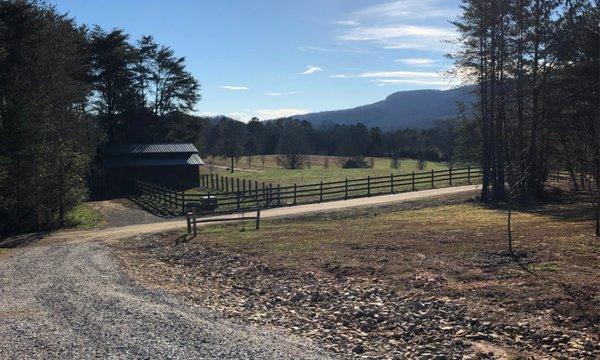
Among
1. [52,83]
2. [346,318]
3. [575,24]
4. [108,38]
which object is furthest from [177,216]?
[108,38]

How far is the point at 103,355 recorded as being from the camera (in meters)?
8.52

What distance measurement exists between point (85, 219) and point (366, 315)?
83.6 ft

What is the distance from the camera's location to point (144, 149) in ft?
173

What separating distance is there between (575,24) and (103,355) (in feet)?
102

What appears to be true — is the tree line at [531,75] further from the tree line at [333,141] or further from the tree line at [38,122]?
the tree line at [333,141]

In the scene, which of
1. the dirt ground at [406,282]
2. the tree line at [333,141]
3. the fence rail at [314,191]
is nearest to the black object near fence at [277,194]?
the fence rail at [314,191]

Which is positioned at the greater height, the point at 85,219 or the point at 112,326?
the point at 112,326

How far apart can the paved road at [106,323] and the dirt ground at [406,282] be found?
0.83m

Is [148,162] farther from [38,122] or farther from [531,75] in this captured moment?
[531,75]

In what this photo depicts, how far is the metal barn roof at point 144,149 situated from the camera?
171ft

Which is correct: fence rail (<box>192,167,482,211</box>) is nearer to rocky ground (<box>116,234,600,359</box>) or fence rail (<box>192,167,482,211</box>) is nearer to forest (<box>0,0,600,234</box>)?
forest (<box>0,0,600,234</box>)

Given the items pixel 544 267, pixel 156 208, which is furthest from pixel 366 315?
pixel 156 208

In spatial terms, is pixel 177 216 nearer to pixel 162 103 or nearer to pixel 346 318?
pixel 346 318

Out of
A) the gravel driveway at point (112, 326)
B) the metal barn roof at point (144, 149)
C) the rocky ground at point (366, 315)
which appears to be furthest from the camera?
the metal barn roof at point (144, 149)
